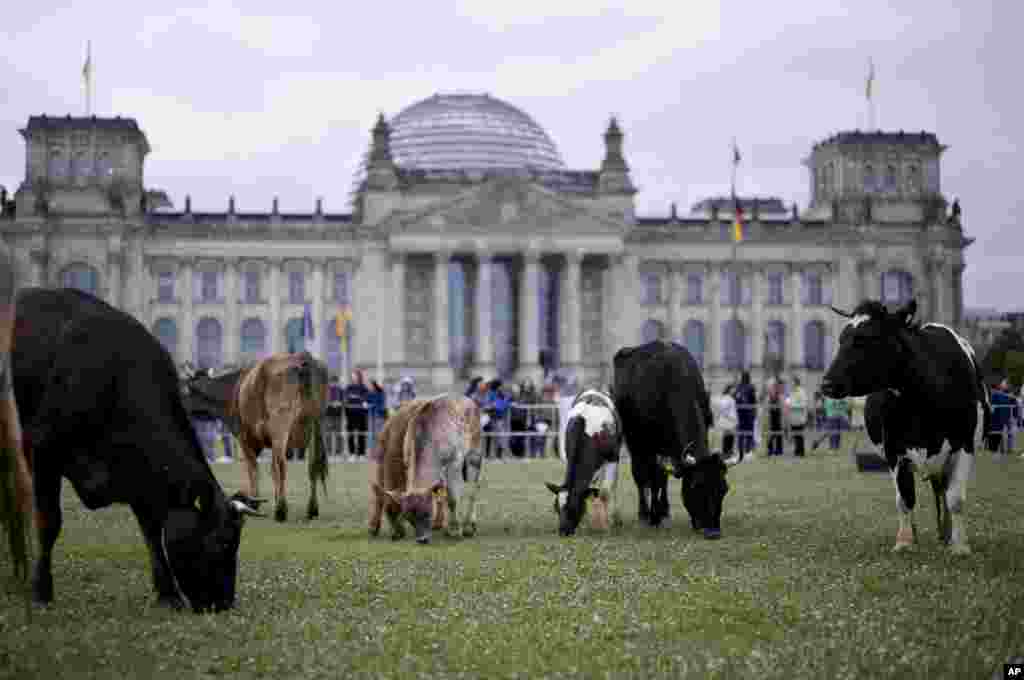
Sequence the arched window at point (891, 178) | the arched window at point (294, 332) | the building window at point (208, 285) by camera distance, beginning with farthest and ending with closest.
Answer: the arched window at point (891, 178)
the building window at point (208, 285)
the arched window at point (294, 332)

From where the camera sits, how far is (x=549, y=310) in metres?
88.2

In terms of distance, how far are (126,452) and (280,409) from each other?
7.97 m

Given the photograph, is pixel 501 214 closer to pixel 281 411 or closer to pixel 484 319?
pixel 484 319

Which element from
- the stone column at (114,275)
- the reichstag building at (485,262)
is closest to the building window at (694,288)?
the reichstag building at (485,262)

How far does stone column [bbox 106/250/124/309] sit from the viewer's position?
82.4 metres

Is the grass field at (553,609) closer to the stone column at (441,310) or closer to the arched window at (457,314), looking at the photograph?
the stone column at (441,310)

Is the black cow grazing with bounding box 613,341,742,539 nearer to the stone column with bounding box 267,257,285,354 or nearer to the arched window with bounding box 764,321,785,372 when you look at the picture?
the stone column with bounding box 267,257,285,354

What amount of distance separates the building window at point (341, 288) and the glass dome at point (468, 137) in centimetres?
1376

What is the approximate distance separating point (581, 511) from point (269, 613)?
6527 mm

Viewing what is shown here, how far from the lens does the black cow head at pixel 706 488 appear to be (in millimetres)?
15609

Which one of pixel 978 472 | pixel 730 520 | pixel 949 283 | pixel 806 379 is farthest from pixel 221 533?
pixel 949 283

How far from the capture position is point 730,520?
18219 millimetres

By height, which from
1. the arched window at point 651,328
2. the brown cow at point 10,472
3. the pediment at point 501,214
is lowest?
the brown cow at point 10,472

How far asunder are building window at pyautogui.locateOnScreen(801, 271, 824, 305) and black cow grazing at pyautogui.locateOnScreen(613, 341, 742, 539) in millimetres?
73474
